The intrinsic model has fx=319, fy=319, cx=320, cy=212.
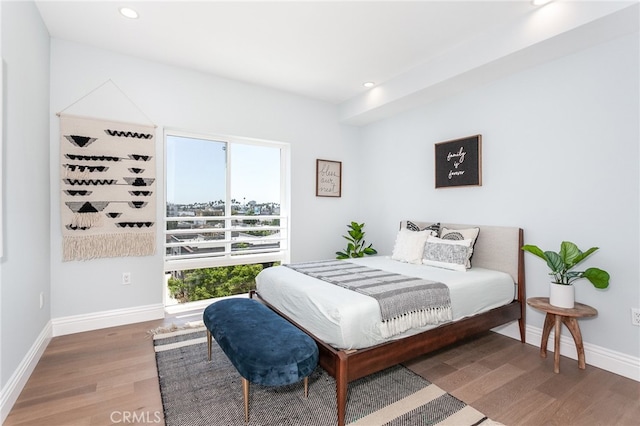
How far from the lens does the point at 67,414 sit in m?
1.79

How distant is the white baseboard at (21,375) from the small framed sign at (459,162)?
3.83m

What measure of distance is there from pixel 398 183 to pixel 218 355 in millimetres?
2909

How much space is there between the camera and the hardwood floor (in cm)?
180

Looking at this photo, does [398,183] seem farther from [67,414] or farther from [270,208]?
[67,414]

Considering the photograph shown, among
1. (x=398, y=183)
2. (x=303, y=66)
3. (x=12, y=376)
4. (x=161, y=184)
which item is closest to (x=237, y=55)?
(x=303, y=66)

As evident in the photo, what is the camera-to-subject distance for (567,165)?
261 cm

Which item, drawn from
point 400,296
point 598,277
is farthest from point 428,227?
point 400,296

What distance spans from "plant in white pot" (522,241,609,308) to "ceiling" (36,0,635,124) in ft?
5.16

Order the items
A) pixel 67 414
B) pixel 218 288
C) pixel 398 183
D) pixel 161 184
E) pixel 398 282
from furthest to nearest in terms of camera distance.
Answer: pixel 398 183
pixel 218 288
pixel 161 184
pixel 398 282
pixel 67 414

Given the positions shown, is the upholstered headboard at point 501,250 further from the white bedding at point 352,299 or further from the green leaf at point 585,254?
the green leaf at point 585,254

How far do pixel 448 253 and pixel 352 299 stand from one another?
145 centimetres

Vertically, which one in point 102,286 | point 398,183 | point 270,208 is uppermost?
point 398,183

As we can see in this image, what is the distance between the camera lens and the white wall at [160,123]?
2.92 meters

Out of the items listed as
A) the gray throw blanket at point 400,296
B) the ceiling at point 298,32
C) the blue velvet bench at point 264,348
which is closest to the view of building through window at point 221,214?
the ceiling at point 298,32
